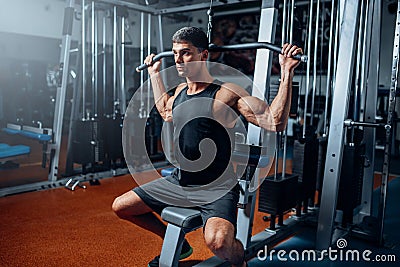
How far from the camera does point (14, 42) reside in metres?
6.45

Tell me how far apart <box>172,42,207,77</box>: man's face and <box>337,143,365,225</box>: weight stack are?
1190 mm

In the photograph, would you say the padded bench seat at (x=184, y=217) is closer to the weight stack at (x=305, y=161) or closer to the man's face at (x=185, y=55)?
the man's face at (x=185, y=55)

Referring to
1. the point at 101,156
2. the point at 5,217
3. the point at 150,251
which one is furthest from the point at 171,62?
the point at 150,251

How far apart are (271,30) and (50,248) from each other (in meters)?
1.80

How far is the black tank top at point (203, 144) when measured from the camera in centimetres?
178

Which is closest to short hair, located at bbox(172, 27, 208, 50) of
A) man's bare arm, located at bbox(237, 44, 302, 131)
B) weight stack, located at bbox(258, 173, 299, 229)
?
man's bare arm, located at bbox(237, 44, 302, 131)

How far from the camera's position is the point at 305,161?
8.29 feet

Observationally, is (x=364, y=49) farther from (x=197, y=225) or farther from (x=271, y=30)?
(x=197, y=225)

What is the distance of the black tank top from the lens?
1.78 m

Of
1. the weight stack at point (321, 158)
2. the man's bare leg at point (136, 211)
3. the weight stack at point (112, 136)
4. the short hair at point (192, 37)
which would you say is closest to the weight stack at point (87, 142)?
the weight stack at point (112, 136)

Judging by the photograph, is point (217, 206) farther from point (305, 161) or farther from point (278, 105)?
point (305, 161)

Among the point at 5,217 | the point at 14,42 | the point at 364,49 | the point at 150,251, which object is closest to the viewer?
the point at 150,251

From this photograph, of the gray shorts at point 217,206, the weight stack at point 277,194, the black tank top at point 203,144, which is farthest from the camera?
the weight stack at point 277,194

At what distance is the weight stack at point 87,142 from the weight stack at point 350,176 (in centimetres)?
238
